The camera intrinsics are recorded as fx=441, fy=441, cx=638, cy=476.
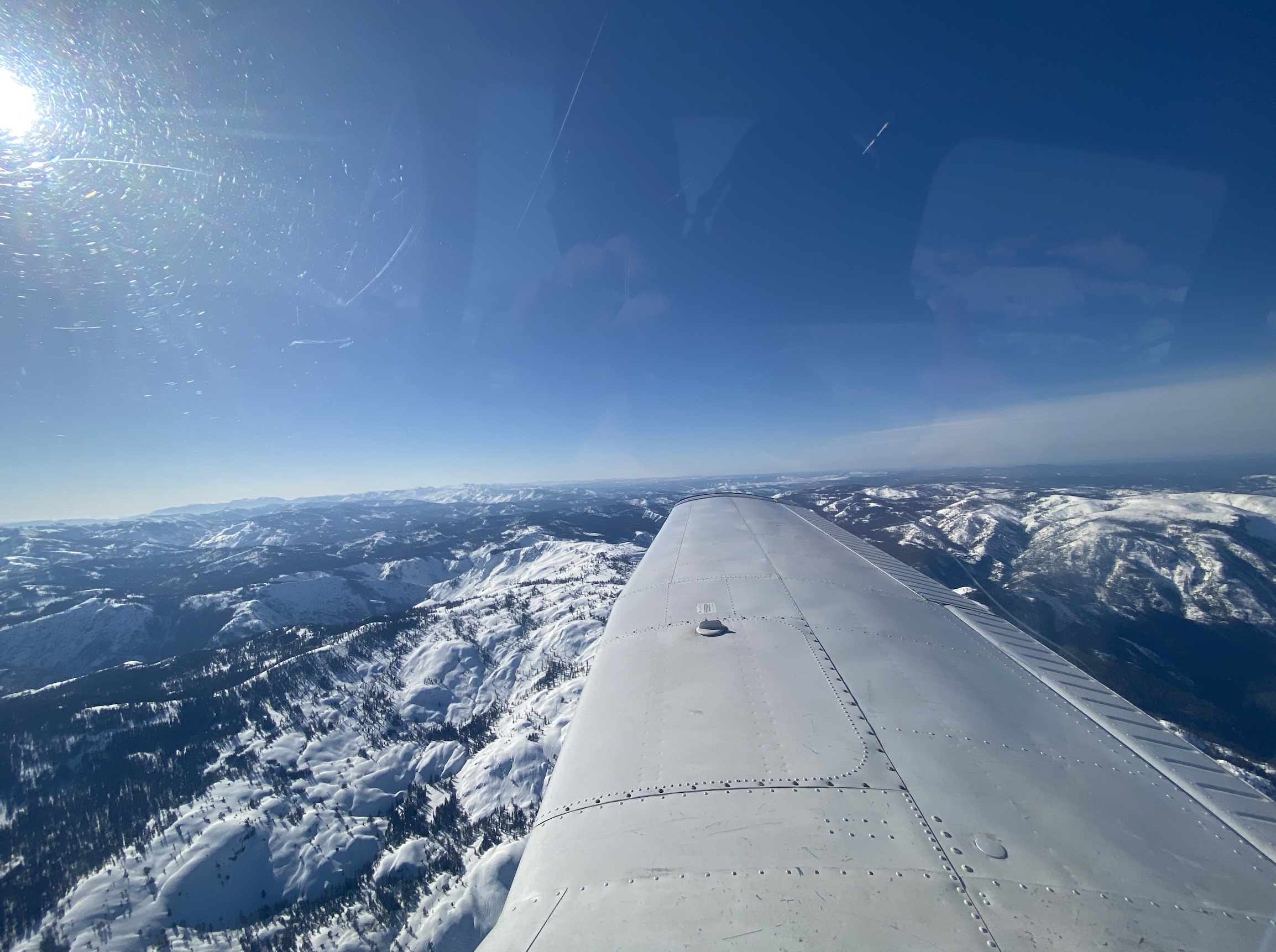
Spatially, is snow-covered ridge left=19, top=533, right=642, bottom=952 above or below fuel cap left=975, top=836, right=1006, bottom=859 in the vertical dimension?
below

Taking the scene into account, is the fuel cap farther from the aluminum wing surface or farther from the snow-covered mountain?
the snow-covered mountain

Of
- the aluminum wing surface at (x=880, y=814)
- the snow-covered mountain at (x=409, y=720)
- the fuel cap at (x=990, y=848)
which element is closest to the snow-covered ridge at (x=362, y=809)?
the snow-covered mountain at (x=409, y=720)

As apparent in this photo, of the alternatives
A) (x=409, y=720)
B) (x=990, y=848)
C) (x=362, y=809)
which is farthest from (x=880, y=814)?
(x=409, y=720)

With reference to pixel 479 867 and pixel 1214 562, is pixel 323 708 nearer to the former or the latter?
pixel 479 867

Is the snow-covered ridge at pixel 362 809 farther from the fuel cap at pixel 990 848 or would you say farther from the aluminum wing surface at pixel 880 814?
the fuel cap at pixel 990 848

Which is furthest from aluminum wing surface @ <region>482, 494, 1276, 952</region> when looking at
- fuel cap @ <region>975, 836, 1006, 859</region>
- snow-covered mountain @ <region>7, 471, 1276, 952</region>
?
snow-covered mountain @ <region>7, 471, 1276, 952</region>

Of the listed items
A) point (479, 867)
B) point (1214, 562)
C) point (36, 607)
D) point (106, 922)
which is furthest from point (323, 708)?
point (36, 607)

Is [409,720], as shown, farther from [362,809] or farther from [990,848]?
[990,848]
